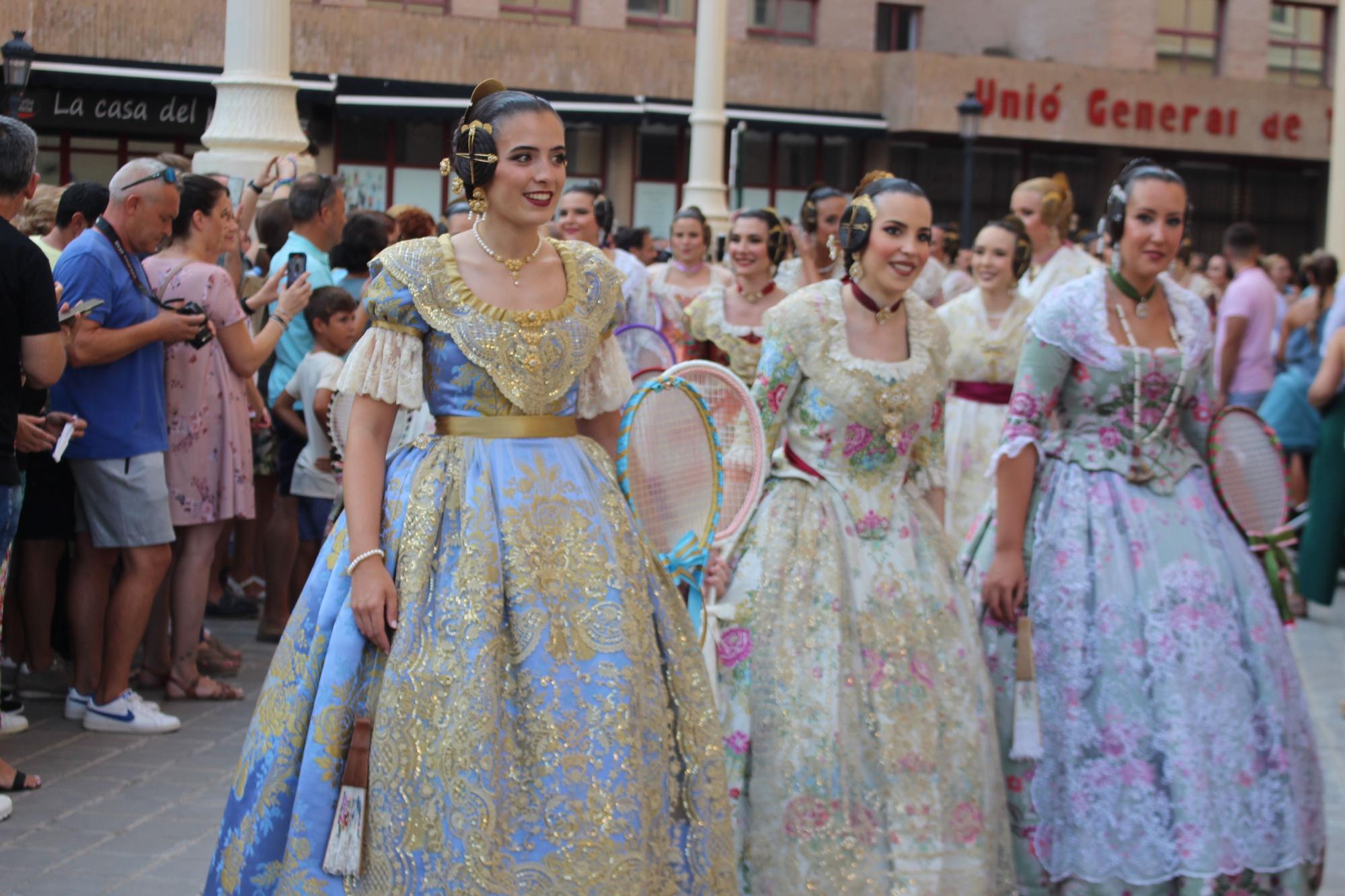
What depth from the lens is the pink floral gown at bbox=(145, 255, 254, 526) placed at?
6.17 meters

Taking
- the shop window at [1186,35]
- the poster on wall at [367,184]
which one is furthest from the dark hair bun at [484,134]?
the shop window at [1186,35]

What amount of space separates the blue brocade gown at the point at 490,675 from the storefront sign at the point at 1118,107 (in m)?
26.1

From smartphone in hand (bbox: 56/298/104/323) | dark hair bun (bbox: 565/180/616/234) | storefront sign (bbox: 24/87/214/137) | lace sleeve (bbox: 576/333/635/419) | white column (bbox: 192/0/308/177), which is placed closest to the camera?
lace sleeve (bbox: 576/333/635/419)

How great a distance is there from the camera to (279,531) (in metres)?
7.50

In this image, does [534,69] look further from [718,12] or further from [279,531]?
[279,531]

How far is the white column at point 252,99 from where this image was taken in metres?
8.53

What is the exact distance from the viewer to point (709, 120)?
17500mm

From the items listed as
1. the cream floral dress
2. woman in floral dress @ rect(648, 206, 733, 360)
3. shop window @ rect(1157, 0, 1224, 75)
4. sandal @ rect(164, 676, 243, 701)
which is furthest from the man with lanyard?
shop window @ rect(1157, 0, 1224, 75)

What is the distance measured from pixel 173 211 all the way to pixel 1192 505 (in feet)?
12.3

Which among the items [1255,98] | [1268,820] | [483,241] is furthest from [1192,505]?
[1255,98]

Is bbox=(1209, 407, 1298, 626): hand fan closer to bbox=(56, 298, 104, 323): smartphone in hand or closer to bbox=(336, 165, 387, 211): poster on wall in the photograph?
bbox=(56, 298, 104, 323): smartphone in hand

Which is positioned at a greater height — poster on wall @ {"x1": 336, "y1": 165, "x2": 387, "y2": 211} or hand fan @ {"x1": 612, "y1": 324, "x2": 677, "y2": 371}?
poster on wall @ {"x1": 336, "y1": 165, "x2": 387, "y2": 211}

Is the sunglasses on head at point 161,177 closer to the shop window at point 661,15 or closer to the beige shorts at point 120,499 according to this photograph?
the beige shorts at point 120,499

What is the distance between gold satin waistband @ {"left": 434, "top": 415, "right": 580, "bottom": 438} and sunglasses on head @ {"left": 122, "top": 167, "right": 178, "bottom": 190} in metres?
2.80
